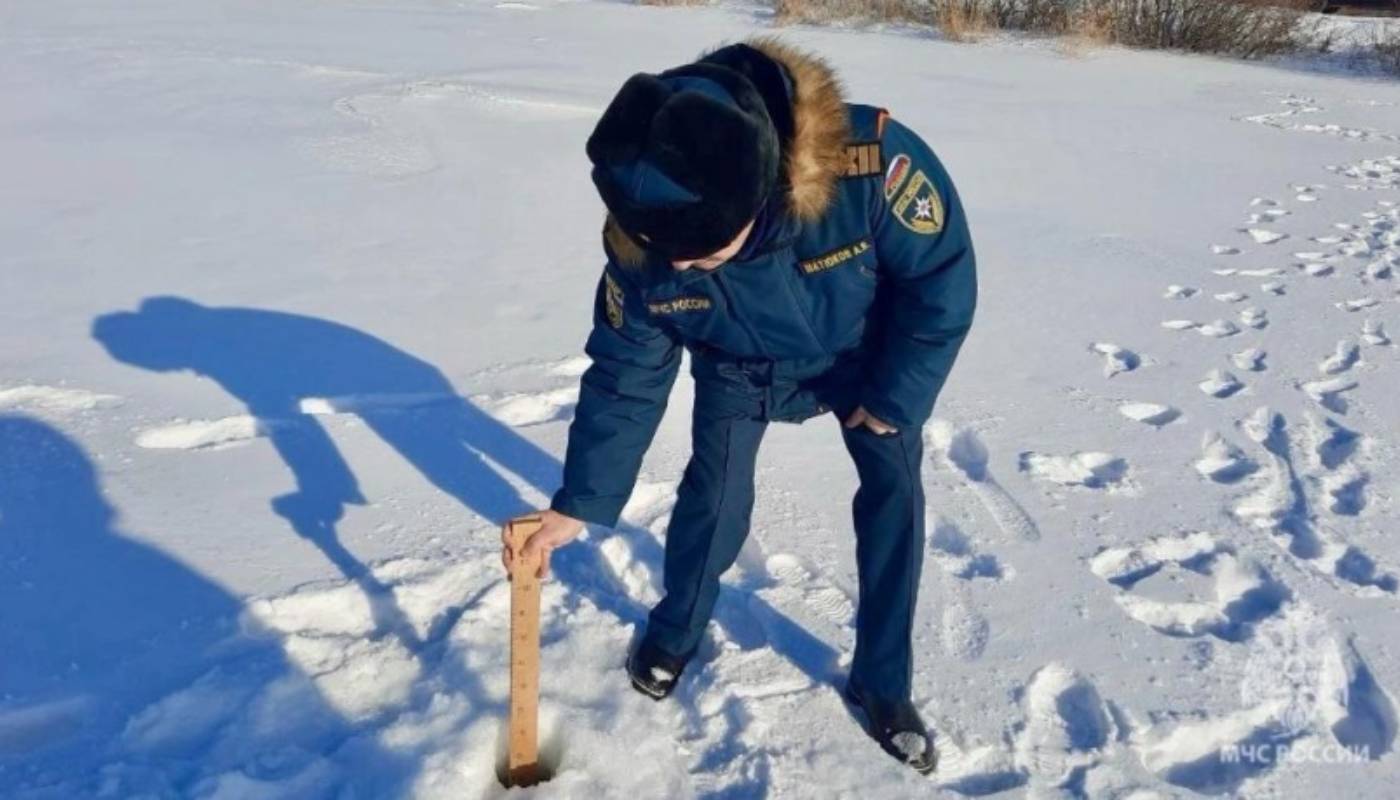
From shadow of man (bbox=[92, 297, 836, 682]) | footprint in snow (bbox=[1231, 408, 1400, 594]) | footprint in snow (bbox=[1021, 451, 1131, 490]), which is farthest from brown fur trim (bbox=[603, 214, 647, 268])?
footprint in snow (bbox=[1231, 408, 1400, 594])

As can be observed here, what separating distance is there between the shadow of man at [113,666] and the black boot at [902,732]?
A: 869mm

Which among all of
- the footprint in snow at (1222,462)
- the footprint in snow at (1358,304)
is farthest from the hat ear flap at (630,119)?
the footprint in snow at (1358,304)

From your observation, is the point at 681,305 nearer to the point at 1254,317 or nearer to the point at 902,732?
the point at 902,732

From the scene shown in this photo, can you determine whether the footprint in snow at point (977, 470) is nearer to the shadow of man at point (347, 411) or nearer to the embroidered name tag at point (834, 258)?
the shadow of man at point (347, 411)

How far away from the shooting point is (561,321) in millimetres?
4000

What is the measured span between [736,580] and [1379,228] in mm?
4550

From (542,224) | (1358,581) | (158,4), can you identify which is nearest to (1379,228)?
(1358,581)

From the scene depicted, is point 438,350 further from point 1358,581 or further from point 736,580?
point 1358,581

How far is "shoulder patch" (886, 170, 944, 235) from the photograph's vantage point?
68.1 inches

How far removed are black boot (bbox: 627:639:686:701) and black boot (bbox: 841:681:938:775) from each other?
1.23 ft

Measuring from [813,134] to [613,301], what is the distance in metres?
0.47

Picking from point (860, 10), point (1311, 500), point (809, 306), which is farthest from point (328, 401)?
point (860, 10)

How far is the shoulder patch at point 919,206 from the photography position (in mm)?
1729

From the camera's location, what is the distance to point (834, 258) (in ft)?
5.83
